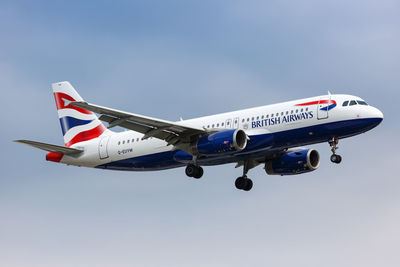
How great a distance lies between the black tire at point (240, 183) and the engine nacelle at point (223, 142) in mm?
7146

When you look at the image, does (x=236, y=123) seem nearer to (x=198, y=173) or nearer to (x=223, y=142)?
(x=223, y=142)

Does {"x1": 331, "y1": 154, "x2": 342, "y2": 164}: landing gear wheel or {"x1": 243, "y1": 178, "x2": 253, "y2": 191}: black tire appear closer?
{"x1": 331, "y1": 154, "x2": 342, "y2": 164}: landing gear wheel

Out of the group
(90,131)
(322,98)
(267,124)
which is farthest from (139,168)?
(322,98)

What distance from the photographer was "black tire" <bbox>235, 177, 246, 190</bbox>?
51.2 m

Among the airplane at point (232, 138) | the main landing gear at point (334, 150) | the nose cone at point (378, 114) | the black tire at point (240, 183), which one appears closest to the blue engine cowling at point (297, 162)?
the airplane at point (232, 138)

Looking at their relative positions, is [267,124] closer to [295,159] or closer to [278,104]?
[278,104]

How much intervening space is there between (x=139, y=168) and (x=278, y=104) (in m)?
10.5

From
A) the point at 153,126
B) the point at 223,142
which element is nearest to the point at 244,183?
the point at 223,142

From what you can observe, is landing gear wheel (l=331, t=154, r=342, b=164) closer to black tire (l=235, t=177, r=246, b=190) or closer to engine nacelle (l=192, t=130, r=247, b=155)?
engine nacelle (l=192, t=130, r=247, b=155)

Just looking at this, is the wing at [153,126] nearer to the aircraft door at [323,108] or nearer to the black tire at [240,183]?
the aircraft door at [323,108]

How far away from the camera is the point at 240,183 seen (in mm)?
51312

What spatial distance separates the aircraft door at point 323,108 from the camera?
43594mm

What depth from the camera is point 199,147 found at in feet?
148

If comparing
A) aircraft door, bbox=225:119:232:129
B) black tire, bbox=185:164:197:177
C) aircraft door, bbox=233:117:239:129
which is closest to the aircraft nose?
aircraft door, bbox=233:117:239:129
